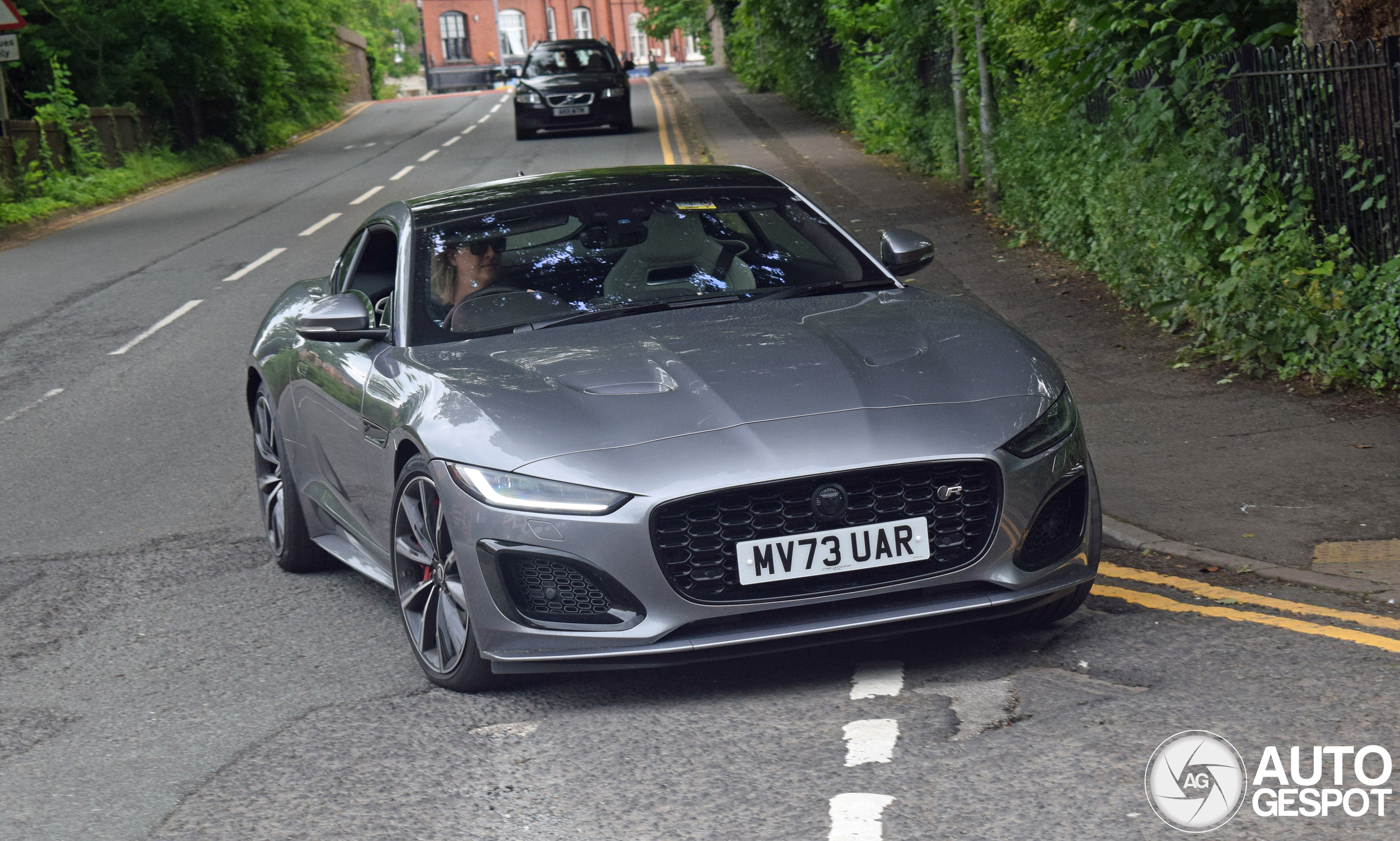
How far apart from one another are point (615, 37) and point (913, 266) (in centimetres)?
9618

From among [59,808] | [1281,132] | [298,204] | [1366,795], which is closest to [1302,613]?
[1366,795]

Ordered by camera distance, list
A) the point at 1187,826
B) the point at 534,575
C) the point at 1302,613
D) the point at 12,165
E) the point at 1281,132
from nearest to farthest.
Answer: the point at 1187,826
the point at 534,575
the point at 1302,613
the point at 1281,132
the point at 12,165

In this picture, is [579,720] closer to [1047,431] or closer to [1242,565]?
[1047,431]

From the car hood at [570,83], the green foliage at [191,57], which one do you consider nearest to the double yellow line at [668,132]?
the car hood at [570,83]

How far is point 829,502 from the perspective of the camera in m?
4.20

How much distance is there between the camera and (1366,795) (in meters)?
3.45

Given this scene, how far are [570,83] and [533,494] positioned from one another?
28.4 m

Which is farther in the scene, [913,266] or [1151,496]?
[1151,496]

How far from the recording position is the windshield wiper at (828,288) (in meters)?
5.52

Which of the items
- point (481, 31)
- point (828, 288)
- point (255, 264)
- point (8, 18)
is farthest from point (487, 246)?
point (481, 31)

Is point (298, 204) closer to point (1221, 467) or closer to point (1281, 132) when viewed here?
point (1281, 132)

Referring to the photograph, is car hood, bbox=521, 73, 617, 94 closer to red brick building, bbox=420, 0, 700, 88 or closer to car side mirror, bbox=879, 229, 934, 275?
car side mirror, bbox=879, 229, 934, 275

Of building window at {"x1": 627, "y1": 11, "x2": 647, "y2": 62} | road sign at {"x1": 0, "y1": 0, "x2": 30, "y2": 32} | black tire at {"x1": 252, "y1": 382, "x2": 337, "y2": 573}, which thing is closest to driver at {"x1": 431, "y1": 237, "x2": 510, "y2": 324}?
black tire at {"x1": 252, "y1": 382, "x2": 337, "y2": 573}

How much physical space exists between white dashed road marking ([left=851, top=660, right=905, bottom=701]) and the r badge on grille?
0.54m
